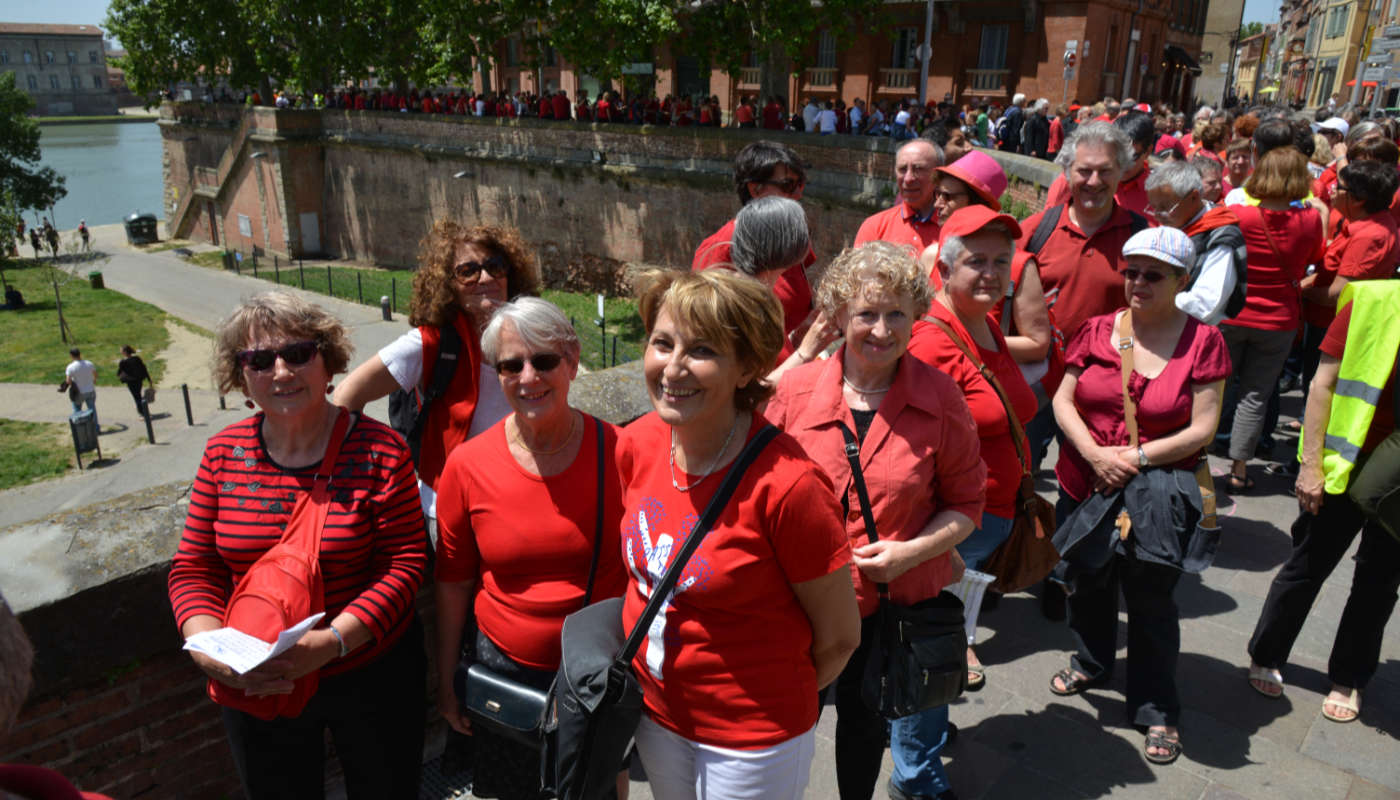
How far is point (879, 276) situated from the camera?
248 cm

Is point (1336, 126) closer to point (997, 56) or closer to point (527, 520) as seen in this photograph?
point (527, 520)

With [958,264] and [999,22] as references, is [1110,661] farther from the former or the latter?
[999,22]

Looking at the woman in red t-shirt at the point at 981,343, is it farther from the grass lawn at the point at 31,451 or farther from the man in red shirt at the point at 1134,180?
the grass lawn at the point at 31,451

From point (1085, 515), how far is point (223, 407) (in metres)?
19.8

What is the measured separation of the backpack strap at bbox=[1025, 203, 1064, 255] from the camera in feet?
14.4

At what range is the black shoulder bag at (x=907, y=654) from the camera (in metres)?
2.49

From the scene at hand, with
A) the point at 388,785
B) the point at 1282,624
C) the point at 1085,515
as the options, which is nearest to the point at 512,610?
the point at 388,785

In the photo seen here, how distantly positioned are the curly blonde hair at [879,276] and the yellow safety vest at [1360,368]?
1.90m

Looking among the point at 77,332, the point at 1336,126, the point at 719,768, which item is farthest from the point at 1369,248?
the point at 77,332

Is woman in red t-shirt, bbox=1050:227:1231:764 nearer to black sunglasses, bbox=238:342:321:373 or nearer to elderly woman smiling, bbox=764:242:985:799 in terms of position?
elderly woman smiling, bbox=764:242:985:799

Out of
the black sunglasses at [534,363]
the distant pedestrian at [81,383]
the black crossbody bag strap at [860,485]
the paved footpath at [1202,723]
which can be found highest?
the black sunglasses at [534,363]

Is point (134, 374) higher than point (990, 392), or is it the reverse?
point (990, 392)

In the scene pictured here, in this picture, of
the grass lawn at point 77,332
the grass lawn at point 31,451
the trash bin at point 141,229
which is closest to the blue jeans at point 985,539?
the grass lawn at point 31,451

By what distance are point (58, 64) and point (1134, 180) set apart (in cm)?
13476
